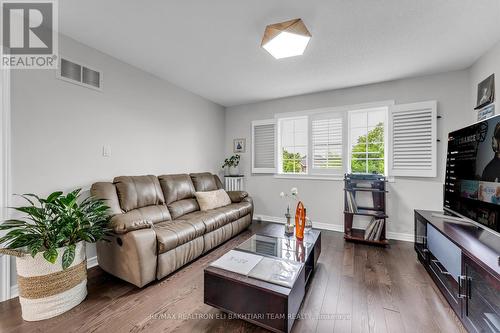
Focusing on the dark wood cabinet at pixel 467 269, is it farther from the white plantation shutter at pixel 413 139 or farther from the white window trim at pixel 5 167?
the white window trim at pixel 5 167

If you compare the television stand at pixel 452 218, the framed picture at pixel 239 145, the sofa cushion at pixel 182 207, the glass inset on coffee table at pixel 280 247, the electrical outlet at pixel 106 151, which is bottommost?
the glass inset on coffee table at pixel 280 247

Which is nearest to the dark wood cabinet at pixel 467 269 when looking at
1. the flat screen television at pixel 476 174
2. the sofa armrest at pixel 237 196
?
the flat screen television at pixel 476 174

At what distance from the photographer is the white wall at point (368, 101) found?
2867 millimetres

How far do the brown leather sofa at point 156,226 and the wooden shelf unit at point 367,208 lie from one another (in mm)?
1601

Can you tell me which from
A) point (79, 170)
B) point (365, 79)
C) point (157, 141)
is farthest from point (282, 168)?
point (79, 170)

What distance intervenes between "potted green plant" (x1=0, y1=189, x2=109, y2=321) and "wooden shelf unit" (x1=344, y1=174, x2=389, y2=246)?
3170mm

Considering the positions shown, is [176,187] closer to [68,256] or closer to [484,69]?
[68,256]

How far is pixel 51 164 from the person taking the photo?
2.02m

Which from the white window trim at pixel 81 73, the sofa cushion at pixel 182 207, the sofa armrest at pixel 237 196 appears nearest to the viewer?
the white window trim at pixel 81 73

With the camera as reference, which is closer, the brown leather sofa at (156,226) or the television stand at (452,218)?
the brown leather sofa at (156,226)

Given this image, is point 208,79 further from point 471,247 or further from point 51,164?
point 471,247

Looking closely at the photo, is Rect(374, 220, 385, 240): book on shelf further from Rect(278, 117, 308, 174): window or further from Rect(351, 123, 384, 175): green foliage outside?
Rect(278, 117, 308, 174): window

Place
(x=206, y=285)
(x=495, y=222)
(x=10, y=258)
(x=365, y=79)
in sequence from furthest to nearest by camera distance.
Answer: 1. (x=365, y=79)
2. (x=10, y=258)
3. (x=206, y=285)
4. (x=495, y=222)

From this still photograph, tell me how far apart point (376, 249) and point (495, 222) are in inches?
62.6
